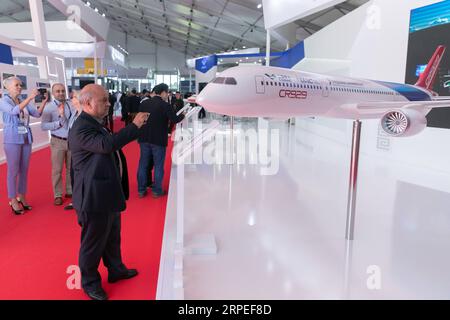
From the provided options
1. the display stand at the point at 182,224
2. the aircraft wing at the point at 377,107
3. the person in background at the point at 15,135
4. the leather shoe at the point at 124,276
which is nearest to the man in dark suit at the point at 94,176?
the leather shoe at the point at 124,276

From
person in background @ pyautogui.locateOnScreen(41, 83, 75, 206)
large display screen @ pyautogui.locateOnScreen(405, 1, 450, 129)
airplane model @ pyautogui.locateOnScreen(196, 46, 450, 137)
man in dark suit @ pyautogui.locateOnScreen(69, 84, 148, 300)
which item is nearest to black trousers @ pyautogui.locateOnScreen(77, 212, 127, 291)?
man in dark suit @ pyautogui.locateOnScreen(69, 84, 148, 300)

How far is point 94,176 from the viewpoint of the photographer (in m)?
2.53

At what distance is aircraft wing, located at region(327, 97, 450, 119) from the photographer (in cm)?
401

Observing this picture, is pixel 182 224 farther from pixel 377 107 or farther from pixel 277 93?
pixel 377 107

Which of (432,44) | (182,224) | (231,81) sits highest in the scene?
(432,44)

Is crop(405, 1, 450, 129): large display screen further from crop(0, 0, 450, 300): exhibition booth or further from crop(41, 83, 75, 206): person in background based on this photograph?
crop(41, 83, 75, 206): person in background

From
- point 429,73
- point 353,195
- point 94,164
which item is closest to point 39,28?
point 94,164

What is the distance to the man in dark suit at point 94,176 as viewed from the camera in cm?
250

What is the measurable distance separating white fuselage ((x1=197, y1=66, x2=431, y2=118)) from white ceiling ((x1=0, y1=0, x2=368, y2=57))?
11603 mm

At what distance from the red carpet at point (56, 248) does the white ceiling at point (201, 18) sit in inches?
534

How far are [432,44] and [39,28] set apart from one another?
10.0m

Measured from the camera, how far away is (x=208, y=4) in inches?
698

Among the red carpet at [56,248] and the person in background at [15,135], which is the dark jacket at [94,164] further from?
the person in background at [15,135]
